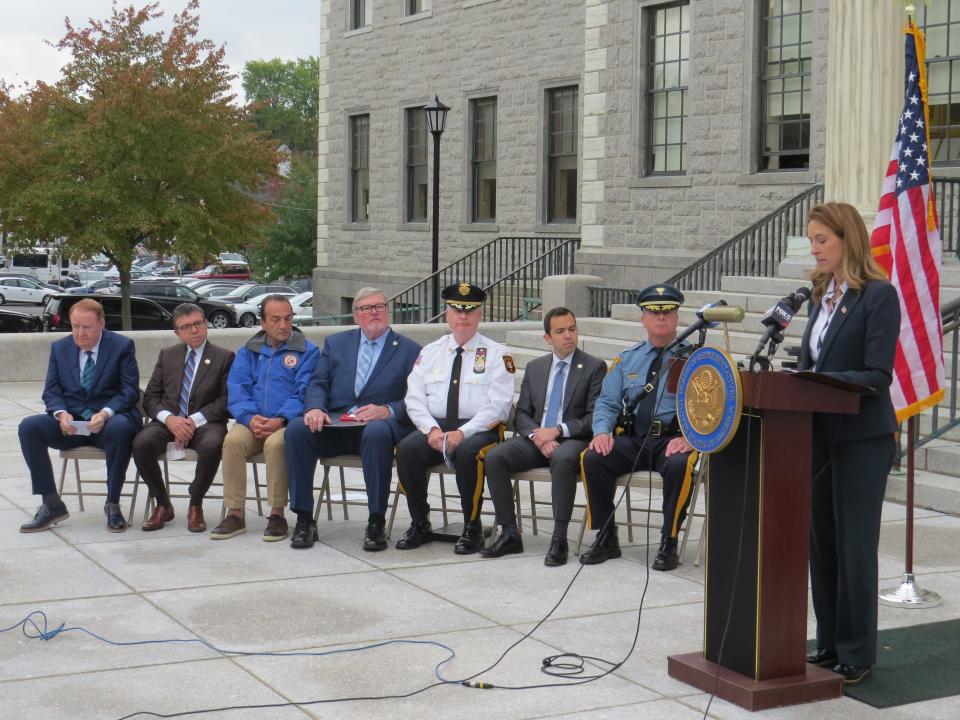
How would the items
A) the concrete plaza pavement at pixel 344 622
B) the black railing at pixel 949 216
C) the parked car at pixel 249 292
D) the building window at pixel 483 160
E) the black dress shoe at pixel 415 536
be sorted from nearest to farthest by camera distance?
the concrete plaza pavement at pixel 344 622, the black dress shoe at pixel 415 536, the black railing at pixel 949 216, the building window at pixel 483 160, the parked car at pixel 249 292

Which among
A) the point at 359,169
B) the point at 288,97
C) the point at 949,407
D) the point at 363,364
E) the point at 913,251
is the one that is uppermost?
the point at 288,97

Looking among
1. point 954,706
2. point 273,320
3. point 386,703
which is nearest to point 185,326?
point 273,320

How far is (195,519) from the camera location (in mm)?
8523

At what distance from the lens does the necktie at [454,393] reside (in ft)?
27.1

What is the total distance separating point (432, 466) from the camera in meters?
8.14

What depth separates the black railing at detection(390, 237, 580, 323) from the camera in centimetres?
2197

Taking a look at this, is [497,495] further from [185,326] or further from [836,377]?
[836,377]

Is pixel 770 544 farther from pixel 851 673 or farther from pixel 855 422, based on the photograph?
pixel 851 673

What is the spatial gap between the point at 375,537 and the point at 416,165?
19749 millimetres

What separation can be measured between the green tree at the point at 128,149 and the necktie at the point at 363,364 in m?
17.6

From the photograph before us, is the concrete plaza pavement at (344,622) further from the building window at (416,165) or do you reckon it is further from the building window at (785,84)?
the building window at (416,165)

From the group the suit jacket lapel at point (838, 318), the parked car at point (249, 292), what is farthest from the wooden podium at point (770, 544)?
the parked car at point (249, 292)

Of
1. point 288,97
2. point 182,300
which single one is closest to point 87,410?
point 182,300

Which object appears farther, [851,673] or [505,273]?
[505,273]
